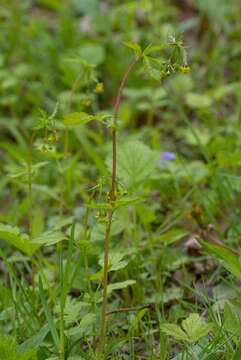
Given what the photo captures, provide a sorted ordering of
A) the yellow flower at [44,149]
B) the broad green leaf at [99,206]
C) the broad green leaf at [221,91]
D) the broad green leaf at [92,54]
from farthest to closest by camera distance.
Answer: the broad green leaf at [92,54] → the broad green leaf at [221,91] → the yellow flower at [44,149] → the broad green leaf at [99,206]

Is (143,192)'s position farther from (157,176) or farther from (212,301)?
(212,301)

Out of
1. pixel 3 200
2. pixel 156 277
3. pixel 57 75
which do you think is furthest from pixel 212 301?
pixel 57 75

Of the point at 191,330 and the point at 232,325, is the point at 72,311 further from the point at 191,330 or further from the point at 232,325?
the point at 232,325

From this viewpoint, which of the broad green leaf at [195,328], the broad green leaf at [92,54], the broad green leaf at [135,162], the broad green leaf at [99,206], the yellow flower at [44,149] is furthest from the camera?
the broad green leaf at [92,54]

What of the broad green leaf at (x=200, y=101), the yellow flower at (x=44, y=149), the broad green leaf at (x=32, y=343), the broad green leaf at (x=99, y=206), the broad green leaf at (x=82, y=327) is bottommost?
the broad green leaf at (x=32, y=343)

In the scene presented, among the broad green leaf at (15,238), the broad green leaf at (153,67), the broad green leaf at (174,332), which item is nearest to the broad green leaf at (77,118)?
the broad green leaf at (153,67)

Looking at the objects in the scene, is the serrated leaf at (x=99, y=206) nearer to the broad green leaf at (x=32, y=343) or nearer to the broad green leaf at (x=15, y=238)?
the broad green leaf at (x=15, y=238)
